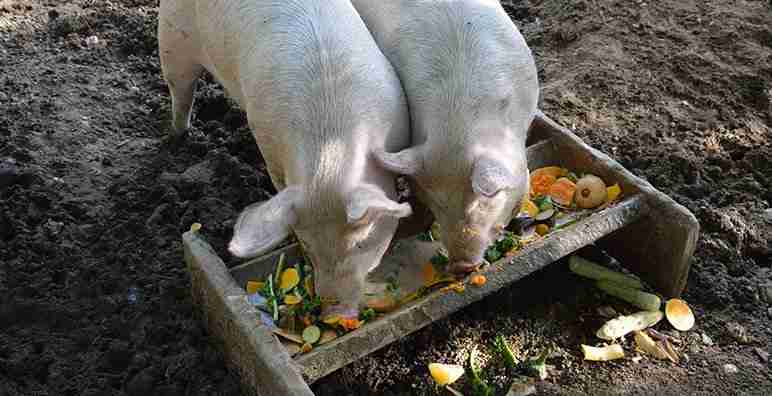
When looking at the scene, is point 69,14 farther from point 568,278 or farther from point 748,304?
point 748,304

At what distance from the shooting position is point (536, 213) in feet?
11.4

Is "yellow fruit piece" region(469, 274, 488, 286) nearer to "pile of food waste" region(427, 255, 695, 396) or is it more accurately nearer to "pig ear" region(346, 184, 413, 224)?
"pile of food waste" region(427, 255, 695, 396)

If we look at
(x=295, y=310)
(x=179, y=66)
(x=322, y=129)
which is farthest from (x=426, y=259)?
(x=179, y=66)

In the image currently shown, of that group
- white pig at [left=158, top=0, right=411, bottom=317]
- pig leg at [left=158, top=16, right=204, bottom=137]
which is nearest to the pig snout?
white pig at [left=158, top=0, right=411, bottom=317]

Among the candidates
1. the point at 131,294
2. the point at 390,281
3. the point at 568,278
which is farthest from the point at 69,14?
the point at 568,278

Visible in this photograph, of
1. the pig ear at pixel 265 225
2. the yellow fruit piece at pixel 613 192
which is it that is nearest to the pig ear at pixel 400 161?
the pig ear at pixel 265 225

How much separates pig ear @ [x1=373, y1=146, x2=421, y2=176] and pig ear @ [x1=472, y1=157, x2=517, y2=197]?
240mm

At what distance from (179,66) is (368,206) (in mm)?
1907

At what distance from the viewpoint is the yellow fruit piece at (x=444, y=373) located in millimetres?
3088

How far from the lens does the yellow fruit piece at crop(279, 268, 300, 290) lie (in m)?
3.16

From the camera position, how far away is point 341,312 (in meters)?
2.96

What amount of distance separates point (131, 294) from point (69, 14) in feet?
8.28

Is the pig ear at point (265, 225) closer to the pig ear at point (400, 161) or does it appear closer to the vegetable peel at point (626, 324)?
the pig ear at point (400, 161)

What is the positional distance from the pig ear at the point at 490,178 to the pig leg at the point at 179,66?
5.89 feet
